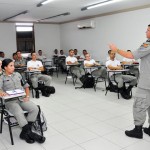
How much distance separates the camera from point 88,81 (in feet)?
21.3

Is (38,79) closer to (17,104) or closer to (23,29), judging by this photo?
(17,104)

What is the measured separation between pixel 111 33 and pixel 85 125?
558 centimetres

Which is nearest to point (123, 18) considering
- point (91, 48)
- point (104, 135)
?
point (91, 48)

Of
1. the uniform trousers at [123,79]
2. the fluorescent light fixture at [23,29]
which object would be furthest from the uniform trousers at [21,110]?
the fluorescent light fixture at [23,29]

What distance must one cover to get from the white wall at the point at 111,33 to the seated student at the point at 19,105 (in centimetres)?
524

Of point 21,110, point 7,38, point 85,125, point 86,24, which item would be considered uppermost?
point 86,24

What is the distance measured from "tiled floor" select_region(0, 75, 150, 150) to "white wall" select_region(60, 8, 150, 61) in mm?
2900

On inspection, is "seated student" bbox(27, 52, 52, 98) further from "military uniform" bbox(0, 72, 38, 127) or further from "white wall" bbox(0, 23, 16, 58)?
"white wall" bbox(0, 23, 16, 58)

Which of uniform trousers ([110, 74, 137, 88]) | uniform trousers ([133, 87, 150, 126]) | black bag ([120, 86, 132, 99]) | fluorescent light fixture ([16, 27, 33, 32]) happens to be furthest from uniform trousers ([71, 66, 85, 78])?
fluorescent light fixture ([16, 27, 33, 32])

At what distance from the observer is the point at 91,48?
31.3 ft

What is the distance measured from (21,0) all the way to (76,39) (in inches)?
202

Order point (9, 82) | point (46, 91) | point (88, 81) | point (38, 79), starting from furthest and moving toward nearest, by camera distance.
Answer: point (88, 81) → point (38, 79) → point (46, 91) → point (9, 82)

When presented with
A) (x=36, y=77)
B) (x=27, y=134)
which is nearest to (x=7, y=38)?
(x=36, y=77)

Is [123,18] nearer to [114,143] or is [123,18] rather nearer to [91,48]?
[91,48]
